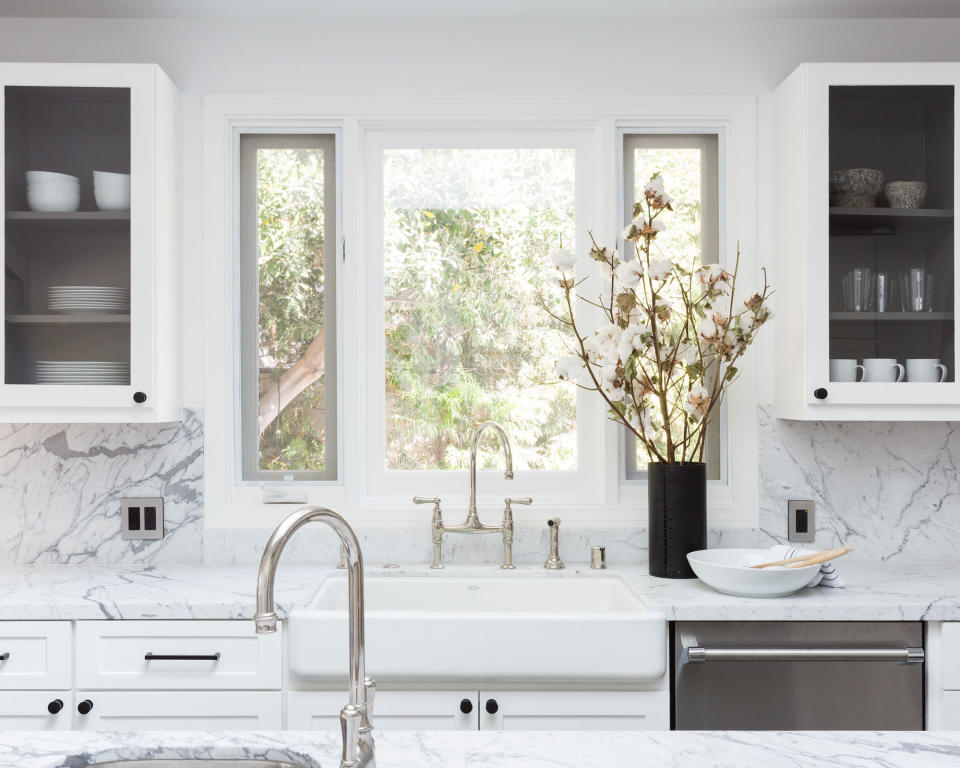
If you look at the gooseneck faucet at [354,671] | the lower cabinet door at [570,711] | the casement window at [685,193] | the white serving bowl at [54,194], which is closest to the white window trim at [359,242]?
the casement window at [685,193]

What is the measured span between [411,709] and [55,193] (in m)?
1.64

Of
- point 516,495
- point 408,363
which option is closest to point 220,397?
point 408,363

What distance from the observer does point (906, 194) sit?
2158 mm

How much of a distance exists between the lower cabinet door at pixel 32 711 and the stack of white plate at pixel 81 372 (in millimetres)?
778

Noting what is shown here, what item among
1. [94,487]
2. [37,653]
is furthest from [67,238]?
[37,653]

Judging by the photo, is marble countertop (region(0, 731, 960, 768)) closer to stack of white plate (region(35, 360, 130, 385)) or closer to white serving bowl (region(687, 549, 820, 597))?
white serving bowl (region(687, 549, 820, 597))

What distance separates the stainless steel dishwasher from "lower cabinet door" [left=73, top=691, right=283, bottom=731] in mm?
988

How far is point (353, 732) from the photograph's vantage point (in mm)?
857

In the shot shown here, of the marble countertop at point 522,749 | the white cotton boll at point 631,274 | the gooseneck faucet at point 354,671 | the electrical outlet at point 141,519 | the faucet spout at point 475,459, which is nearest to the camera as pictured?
the gooseneck faucet at point 354,671

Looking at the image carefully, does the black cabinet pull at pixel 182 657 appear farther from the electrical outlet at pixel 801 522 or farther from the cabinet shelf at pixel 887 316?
the cabinet shelf at pixel 887 316

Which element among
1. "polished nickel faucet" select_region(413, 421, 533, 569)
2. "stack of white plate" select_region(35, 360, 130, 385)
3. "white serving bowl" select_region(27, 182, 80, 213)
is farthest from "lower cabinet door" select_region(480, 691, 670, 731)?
"white serving bowl" select_region(27, 182, 80, 213)

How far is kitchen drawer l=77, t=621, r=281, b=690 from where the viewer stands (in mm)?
1909

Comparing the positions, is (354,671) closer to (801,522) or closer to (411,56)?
(801,522)

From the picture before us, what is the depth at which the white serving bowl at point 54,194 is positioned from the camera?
216 centimetres
